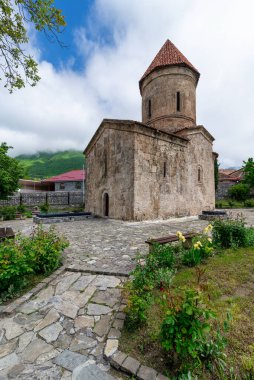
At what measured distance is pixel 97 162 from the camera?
14.0 meters

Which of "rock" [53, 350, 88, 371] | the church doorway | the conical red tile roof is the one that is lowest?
"rock" [53, 350, 88, 371]

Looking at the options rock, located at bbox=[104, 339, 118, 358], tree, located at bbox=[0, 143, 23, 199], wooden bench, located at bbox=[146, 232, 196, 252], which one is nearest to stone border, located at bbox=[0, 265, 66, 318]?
rock, located at bbox=[104, 339, 118, 358]

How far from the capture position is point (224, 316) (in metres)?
2.55

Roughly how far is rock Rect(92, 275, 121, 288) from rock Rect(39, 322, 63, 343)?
107cm

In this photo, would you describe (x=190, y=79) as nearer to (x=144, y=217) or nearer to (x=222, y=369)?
(x=144, y=217)

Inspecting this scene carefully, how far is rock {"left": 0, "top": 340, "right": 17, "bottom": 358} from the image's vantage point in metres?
2.13

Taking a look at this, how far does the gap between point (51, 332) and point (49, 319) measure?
0.25m

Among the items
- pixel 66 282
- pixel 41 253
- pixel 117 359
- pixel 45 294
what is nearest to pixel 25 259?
pixel 41 253

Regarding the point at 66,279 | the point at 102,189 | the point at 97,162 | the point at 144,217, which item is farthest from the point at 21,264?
the point at 97,162

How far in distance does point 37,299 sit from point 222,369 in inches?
108

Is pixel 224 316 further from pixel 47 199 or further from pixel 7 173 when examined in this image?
pixel 47 199

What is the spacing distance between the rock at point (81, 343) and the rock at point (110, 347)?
182 mm

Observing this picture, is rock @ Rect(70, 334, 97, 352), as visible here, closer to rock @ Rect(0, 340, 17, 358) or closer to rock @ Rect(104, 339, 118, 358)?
rock @ Rect(104, 339, 118, 358)

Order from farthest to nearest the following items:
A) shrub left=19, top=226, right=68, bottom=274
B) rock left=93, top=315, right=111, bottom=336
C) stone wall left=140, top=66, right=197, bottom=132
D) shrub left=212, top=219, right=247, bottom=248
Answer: stone wall left=140, top=66, right=197, bottom=132, shrub left=212, top=219, right=247, bottom=248, shrub left=19, top=226, right=68, bottom=274, rock left=93, top=315, right=111, bottom=336
